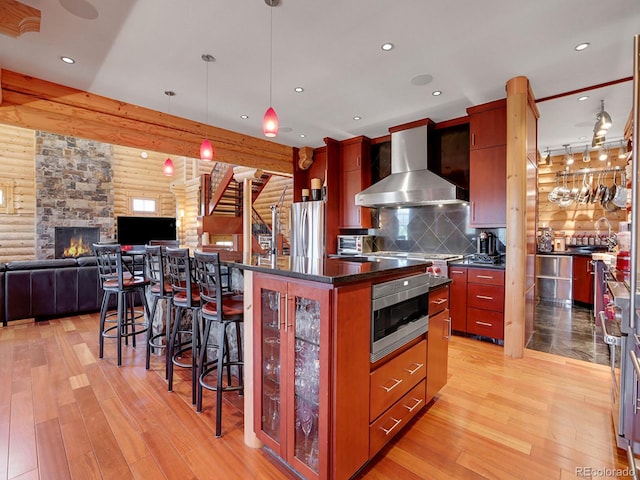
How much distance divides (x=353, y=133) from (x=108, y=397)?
4487mm

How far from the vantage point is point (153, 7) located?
217 cm

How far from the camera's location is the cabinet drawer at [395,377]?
160 cm

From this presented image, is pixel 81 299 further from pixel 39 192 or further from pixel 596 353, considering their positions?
pixel 596 353

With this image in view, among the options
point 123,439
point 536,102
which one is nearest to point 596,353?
point 536,102

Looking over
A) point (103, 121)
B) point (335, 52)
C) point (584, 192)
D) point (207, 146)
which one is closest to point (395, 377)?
point (335, 52)

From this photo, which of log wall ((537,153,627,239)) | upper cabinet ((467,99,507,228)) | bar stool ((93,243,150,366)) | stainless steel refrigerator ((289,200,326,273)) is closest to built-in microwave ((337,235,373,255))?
stainless steel refrigerator ((289,200,326,273))

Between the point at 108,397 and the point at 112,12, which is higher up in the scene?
the point at 112,12

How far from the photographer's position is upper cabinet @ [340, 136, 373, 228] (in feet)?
16.7

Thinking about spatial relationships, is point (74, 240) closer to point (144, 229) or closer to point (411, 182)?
point (144, 229)

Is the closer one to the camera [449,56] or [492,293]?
[449,56]

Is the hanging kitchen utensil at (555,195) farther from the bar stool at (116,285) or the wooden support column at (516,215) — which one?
the bar stool at (116,285)

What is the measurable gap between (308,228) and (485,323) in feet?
9.85

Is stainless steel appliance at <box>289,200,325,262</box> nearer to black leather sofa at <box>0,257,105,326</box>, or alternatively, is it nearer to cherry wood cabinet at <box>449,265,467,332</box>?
cherry wood cabinet at <box>449,265,467,332</box>

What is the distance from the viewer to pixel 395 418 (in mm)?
1769
